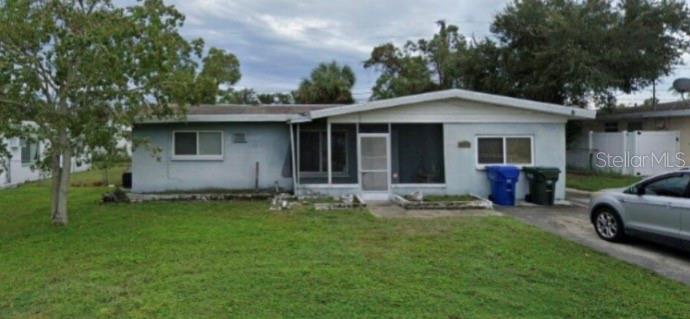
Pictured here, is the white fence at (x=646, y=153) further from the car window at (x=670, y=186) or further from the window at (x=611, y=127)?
the car window at (x=670, y=186)

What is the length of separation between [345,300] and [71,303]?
2.85 metres

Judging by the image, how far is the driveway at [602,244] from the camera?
666cm

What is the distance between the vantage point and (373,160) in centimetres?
1383

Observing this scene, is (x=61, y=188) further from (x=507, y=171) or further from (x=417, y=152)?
(x=507, y=171)

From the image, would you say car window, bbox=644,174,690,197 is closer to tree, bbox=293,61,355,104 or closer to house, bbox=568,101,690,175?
house, bbox=568,101,690,175

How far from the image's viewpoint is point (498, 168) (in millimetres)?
13188

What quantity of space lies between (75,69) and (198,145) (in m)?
A: 5.38

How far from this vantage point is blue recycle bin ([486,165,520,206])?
13.0 metres

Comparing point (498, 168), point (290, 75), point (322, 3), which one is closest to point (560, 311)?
point (498, 168)

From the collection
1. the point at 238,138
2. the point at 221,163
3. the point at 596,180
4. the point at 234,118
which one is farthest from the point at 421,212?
the point at 596,180

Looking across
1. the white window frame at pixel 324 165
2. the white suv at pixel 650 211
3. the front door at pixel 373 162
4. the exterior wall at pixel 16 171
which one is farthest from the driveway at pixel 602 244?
the exterior wall at pixel 16 171

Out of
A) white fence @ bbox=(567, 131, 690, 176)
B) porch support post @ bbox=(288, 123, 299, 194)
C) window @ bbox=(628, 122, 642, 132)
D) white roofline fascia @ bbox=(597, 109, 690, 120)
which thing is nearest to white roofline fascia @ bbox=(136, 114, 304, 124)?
porch support post @ bbox=(288, 123, 299, 194)

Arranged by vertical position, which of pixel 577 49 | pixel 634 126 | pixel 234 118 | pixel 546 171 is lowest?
pixel 546 171

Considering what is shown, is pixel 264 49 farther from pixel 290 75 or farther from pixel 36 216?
pixel 36 216
